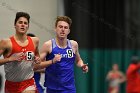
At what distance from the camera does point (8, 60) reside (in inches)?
176

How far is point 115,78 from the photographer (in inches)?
266

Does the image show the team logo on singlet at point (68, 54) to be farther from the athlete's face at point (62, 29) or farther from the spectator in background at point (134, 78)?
the spectator in background at point (134, 78)

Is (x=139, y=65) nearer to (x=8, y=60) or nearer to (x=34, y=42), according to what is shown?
(x=34, y=42)

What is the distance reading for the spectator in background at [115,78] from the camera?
274 inches

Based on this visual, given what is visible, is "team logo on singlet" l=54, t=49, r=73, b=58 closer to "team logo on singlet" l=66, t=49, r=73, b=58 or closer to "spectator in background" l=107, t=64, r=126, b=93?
"team logo on singlet" l=66, t=49, r=73, b=58

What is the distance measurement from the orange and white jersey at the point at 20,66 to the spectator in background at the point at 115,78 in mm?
2347

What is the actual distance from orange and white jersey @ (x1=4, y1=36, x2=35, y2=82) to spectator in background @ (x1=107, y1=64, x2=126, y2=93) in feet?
7.70

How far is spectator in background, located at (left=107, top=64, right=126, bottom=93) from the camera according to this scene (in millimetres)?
6959

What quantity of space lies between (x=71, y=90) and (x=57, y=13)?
269 centimetres

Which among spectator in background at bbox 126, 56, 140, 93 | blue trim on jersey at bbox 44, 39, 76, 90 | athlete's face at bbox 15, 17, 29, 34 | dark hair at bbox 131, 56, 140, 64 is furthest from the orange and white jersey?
dark hair at bbox 131, 56, 140, 64

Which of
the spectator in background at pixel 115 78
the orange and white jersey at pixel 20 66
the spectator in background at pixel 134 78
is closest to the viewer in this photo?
the orange and white jersey at pixel 20 66

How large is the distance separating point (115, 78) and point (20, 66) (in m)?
2.45

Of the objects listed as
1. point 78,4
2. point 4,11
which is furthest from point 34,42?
point 78,4

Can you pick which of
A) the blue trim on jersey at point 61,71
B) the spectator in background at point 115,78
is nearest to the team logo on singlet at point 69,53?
the blue trim on jersey at point 61,71
